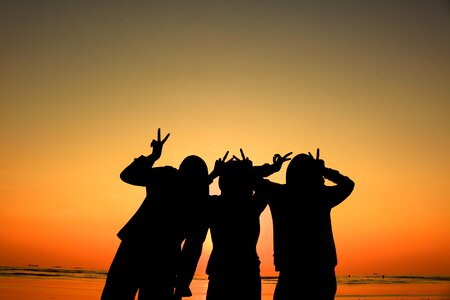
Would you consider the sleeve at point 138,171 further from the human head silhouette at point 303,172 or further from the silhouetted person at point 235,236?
the human head silhouette at point 303,172

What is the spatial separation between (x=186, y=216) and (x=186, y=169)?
432 mm

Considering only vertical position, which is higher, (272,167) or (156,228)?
(272,167)

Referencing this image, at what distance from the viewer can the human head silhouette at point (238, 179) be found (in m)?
4.68

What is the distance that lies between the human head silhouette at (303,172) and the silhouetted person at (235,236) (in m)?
0.40

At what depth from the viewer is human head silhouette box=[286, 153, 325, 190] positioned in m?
4.52

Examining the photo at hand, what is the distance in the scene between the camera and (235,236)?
4602 millimetres

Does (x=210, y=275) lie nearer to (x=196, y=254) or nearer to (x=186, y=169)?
(x=196, y=254)

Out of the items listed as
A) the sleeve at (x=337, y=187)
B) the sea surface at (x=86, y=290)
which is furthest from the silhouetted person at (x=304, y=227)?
the sea surface at (x=86, y=290)

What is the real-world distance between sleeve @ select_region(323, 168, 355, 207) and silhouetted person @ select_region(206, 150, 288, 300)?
68 cm

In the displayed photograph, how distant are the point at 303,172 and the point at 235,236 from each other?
909 mm

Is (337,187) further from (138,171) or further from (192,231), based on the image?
(138,171)

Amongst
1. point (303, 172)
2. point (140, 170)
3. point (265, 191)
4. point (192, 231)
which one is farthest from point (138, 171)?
point (303, 172)

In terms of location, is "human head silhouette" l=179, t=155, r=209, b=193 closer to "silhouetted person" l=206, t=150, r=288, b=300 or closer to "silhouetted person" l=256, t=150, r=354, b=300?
"silhouetted person" l=206, t=150, r=288, b=300

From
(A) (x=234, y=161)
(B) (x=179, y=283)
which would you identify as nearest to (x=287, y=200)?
(A) (x=234, y=161)
